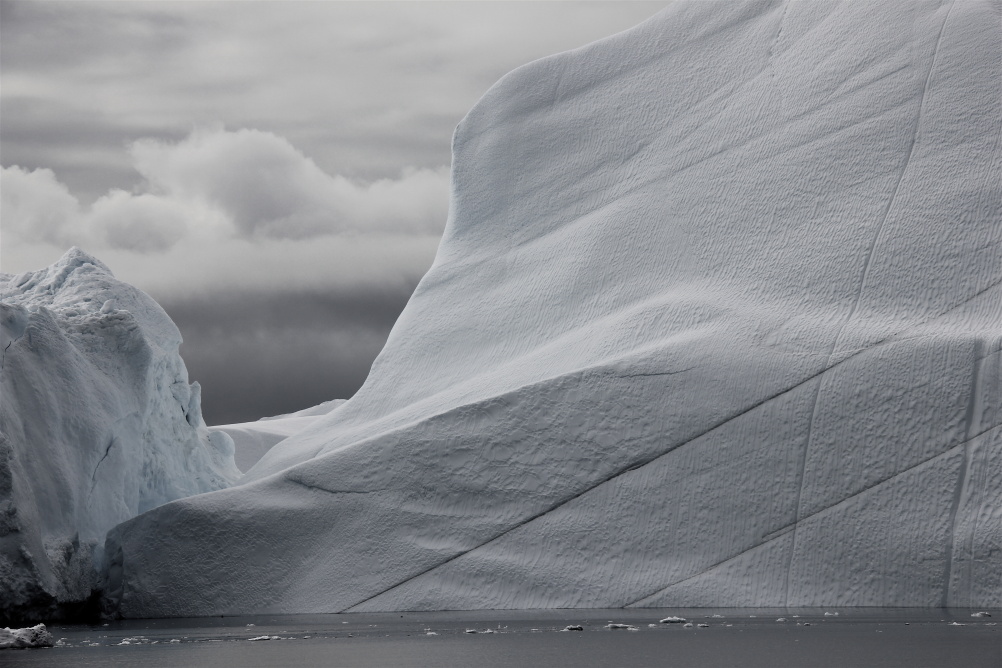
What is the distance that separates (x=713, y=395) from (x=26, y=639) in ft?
37.8

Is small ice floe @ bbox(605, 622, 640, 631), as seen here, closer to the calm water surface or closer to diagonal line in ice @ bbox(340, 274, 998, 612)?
the calm water surface

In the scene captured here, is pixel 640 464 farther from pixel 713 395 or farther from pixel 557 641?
pixel 557 641

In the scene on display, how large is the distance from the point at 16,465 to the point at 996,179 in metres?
18.6

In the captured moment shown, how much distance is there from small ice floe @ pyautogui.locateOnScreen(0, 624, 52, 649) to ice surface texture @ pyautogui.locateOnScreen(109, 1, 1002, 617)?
6359mm

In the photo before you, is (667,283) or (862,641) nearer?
(862,641)

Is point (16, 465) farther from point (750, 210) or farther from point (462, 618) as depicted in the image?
point (750, 210)

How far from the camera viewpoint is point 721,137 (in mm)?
27938

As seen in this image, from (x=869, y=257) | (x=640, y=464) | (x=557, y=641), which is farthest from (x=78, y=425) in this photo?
(x=869, y=257)

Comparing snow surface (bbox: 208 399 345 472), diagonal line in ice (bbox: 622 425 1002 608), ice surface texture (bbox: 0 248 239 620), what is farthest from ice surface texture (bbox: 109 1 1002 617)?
snow surface (bbox: 208 399 345 472)

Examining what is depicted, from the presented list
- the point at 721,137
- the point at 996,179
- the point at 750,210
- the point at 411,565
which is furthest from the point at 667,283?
the point at 411,565

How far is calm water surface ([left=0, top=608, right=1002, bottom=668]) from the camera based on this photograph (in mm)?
11078

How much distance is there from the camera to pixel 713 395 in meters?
21.1

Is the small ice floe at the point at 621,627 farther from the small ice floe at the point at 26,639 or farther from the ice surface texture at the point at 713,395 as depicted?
the small ice floe at the point at 26,639

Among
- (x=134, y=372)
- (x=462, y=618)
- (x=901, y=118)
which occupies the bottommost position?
(x=462, y=618)
